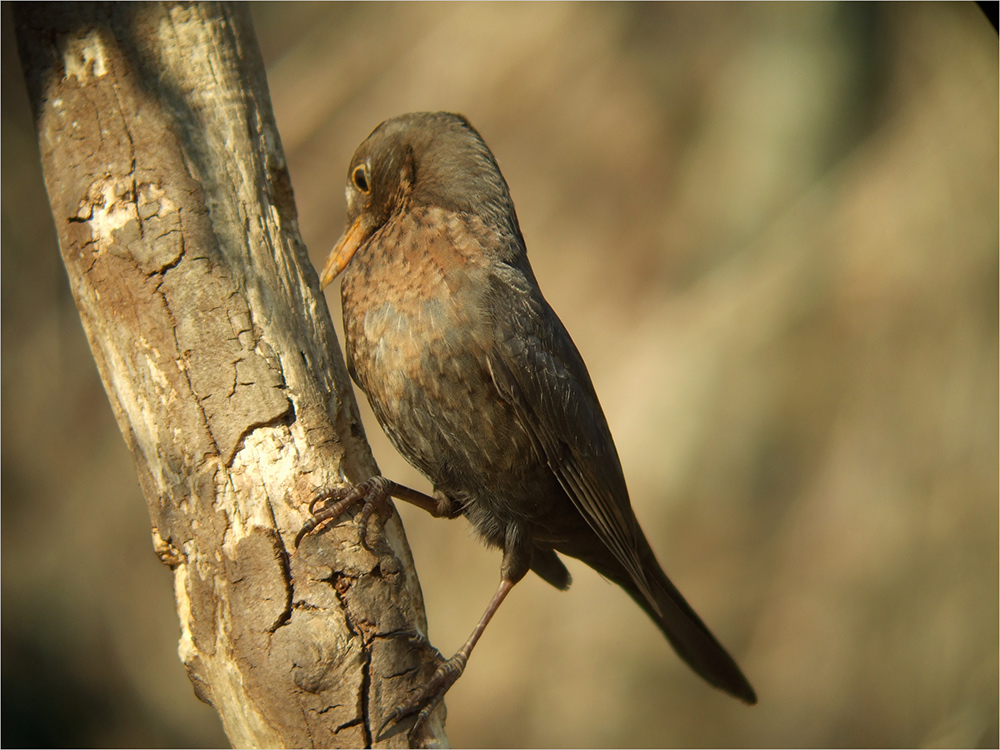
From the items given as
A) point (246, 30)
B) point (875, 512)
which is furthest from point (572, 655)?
point (246, 30)

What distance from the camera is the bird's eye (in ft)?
9.44

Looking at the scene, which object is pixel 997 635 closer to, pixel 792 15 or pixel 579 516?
pixel 579 516

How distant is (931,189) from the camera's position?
5.13 metres

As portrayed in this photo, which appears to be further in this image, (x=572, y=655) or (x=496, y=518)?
(x=572, y=655)

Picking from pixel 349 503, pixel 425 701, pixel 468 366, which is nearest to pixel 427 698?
pixel 425 701

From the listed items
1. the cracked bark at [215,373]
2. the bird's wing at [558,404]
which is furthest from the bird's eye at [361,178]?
the bird's wing at [558,404]

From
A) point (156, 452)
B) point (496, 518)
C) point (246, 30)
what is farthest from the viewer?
point (496, 518)

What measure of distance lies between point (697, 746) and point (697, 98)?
14.7ft

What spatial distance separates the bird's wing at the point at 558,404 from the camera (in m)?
2.48

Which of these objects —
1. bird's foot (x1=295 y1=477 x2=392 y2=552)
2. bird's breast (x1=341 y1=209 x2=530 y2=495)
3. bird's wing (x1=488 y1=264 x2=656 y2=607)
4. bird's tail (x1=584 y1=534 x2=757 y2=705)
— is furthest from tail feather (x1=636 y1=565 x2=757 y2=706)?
bird's foot (x1=295 y1=477 x2=392 y2=552)

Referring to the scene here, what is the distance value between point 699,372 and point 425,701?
3742mm

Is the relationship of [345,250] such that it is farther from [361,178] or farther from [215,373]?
[215,373]

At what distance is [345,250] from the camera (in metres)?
2.88

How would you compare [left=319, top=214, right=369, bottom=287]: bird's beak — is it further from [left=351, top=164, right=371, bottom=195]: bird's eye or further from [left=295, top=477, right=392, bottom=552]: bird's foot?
[left=295, top=477, right=392, bottom=552]: bird's foot
